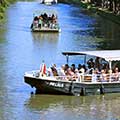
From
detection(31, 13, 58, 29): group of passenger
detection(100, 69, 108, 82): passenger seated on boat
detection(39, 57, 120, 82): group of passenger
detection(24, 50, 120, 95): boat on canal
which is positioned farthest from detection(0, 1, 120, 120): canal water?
detection(31, 13, 58, 29): group of passenger

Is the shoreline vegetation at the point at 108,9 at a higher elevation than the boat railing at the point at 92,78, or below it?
below

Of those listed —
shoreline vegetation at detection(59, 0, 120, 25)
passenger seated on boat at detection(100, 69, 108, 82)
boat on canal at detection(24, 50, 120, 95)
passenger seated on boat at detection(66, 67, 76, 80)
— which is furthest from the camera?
shoreline vegetation at detection(59, 0, 120, 25)

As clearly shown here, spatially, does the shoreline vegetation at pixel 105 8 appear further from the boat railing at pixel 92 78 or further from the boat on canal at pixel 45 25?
the boat railing at pixel 92 78

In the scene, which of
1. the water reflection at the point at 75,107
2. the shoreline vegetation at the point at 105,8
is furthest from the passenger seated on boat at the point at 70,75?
the shoreline vegetation at the point at 105,8

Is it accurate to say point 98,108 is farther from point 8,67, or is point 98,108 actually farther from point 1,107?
point 8,67

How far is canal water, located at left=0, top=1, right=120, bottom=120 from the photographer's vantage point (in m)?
27.6

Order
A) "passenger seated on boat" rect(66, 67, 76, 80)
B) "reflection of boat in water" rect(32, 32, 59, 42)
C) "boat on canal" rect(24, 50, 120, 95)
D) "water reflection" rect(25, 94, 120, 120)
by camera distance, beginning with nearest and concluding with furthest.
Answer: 1. "water reflection" rect(25, 94, 120, 120)
2. "boat on canal" rect(24, 50, 120, 95)
3. "passenger seated on boat" rect(66, 67, 76, 80)
4. "reflection of boat in water" rect(32, 32, 59, 42)

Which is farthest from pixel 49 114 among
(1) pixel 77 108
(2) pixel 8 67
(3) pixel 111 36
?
(3) pixel 111 36

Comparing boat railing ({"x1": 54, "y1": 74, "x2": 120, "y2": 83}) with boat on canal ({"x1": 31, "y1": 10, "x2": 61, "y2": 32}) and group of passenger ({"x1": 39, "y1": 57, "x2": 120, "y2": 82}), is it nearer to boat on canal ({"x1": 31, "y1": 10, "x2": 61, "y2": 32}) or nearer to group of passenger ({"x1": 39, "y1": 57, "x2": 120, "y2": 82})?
group of passenger ({"x1": 39, "y1": 57, "x2": 120, "y2": 82})

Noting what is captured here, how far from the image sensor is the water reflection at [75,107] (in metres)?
27.1

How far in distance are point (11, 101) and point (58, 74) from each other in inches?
125

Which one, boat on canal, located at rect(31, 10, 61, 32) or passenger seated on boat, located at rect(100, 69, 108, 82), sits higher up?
passenger seated on boat, located at rect(100, 69, 108, 82)

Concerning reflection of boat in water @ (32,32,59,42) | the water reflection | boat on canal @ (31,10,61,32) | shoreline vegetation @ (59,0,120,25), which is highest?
the water reflection

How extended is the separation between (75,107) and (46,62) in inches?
541
